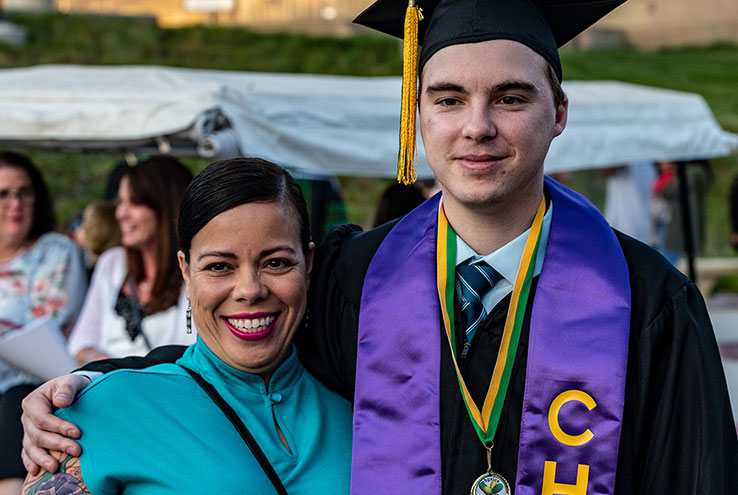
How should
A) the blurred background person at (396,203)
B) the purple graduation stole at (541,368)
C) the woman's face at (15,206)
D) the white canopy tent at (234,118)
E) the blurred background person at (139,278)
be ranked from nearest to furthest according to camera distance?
the purple graduation stole at (541,368) < the blurred background person at (139,278) < the white canopy tent at (234,118) < the woman's face at (15,206) < the blurred background person at (396,203)

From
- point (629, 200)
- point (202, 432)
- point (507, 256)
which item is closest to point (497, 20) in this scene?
point (507, 256)

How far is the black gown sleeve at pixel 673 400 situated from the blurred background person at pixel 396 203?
3.06m

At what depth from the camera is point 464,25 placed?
2.22 meters

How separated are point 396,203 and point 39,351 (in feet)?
7.19

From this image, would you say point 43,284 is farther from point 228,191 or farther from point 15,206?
point 228,191

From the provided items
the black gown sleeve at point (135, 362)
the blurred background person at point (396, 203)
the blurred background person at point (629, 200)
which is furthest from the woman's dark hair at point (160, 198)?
the blurred background person at point (629, 200)

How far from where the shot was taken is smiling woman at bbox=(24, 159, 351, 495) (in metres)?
2.04

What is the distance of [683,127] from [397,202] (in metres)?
2.98

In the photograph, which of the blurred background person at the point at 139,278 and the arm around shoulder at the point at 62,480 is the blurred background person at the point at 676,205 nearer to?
the blurred background person at the point at 139,278

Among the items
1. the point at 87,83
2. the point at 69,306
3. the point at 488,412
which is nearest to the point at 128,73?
the point at 87,83

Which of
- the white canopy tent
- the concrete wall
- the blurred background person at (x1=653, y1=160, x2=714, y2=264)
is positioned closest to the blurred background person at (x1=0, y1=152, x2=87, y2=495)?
the white canopy tent

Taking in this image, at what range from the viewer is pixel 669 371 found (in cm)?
206

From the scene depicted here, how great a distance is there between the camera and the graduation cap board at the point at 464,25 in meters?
2.21

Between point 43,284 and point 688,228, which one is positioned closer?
point 43,284
